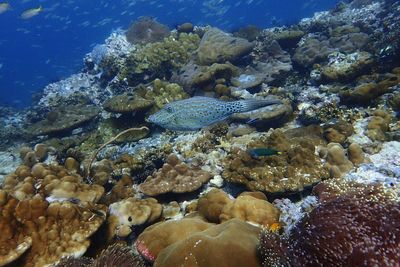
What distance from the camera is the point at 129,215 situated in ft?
17.6

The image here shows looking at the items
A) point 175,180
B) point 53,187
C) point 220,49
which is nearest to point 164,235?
point 175,180

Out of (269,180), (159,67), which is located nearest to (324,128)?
(269,180)

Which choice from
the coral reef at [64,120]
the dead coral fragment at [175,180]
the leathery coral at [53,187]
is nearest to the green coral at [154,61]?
the coral reef at [64,120]

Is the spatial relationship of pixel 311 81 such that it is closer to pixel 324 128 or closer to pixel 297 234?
pixel 324 128

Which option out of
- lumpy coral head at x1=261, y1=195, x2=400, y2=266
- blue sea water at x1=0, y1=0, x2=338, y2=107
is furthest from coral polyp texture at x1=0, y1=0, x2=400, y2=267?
blue sea water at x1=0, y1=0, x2=338, y2=107

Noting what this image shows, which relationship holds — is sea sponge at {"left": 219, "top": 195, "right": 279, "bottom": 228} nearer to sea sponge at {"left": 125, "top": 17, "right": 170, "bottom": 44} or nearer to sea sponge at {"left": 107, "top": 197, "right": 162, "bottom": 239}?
sea sponge at {"left": 107, "top": 197, "right": 162, "bottom": 239}

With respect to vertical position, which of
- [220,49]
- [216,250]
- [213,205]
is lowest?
[213,205]

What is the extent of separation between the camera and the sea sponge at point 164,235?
4438 mm

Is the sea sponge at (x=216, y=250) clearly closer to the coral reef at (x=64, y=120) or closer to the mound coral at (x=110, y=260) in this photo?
the mound coral at (x=110, y=260)

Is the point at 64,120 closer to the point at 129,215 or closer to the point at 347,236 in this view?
the point at 129,215

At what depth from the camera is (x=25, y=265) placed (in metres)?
4.20

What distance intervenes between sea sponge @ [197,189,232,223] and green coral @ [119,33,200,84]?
8680 millimetres

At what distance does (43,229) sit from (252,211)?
2948mm

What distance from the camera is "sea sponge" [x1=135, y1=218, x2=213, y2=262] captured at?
4.44 meters
